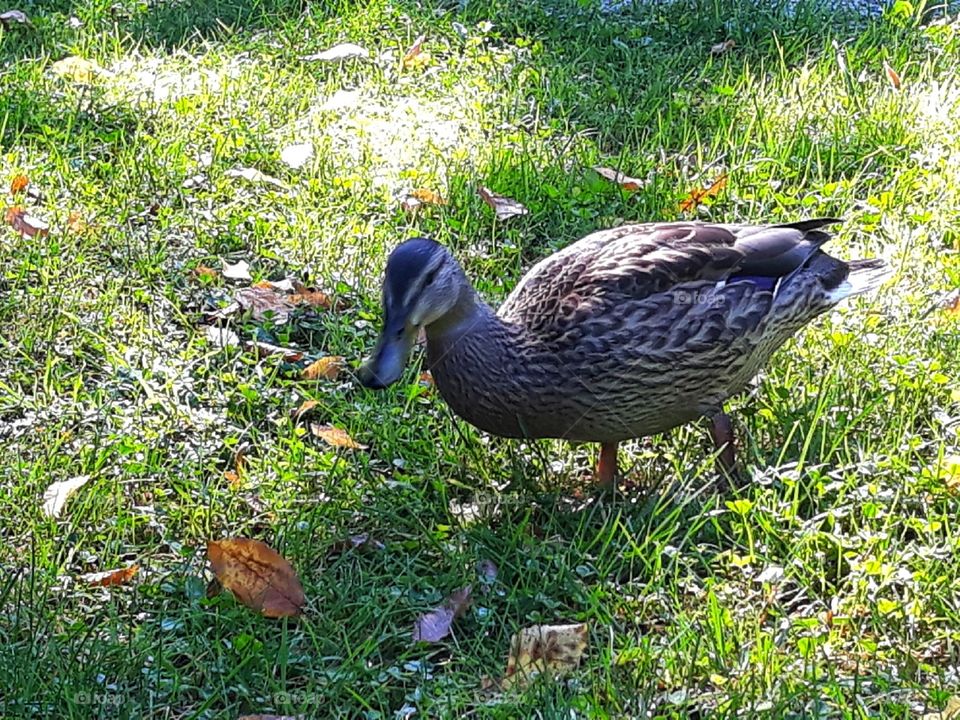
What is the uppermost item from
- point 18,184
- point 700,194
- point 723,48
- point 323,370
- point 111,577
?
point 723,48

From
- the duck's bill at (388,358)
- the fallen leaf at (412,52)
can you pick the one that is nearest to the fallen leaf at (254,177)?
the fallen leaf at (412,52)

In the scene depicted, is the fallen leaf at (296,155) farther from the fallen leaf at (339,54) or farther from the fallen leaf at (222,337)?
the fallen leaf at (222,337)

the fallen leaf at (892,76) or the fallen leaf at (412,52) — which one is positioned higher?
the fallen leaf at (892,76)

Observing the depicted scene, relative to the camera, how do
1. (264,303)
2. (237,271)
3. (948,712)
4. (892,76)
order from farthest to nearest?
(892,76) → (237,271) → (264,303) → (948,712)

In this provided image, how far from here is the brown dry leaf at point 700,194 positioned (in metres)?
5.05

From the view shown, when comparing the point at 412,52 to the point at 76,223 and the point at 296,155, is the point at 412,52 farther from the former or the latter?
the point at 76,223

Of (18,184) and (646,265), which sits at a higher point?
(646,265)

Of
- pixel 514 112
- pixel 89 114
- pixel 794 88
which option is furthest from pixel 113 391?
pixel 794 88

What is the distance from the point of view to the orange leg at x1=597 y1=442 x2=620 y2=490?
3828 millimetres

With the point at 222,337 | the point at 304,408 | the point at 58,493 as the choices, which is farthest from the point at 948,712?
the point at 222,337

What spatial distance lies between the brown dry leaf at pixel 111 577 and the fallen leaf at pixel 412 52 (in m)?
3.13

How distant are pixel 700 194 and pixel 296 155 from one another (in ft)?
4.97

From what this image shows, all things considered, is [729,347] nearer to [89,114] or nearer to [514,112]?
[514,112]

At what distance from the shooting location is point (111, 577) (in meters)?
3.43
